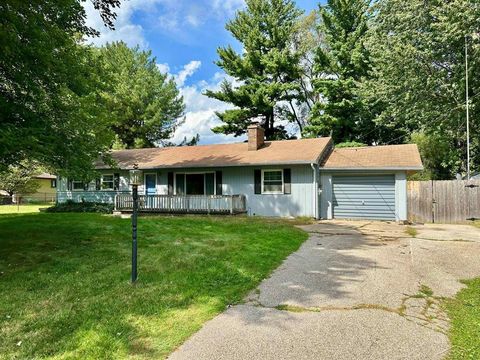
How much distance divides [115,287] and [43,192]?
41.9 metres

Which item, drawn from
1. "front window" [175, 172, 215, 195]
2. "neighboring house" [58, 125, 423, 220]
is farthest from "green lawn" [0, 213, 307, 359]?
"front window" [175, 172, 215, 195]

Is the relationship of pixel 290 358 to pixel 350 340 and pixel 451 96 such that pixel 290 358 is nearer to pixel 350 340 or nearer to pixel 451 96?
pixel 350 340

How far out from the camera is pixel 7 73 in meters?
6.57

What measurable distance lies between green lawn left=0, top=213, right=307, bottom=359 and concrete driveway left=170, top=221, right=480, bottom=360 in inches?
15.0

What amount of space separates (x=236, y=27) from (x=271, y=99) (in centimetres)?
744

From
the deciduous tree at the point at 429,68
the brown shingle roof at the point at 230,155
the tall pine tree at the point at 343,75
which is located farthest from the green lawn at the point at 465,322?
the tall pine tree at the point at 343,75

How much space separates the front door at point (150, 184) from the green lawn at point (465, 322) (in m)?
15.5

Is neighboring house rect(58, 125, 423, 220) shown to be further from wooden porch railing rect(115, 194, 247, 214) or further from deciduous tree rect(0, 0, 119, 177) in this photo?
deciduous tree rect(0, 0, 119, 177)

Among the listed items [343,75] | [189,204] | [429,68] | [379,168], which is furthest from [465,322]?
[343,75]

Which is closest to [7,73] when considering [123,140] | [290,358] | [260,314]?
[260,314]

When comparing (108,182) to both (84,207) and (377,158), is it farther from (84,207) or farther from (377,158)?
(377,158)

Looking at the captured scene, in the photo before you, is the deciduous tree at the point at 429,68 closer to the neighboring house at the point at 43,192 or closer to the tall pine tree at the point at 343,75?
the tall pine tree at the point at 343,75

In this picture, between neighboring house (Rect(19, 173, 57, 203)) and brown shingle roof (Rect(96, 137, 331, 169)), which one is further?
neighboring house (Rect(19, 173, 57, 203))

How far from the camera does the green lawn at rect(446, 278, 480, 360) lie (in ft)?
10.5
